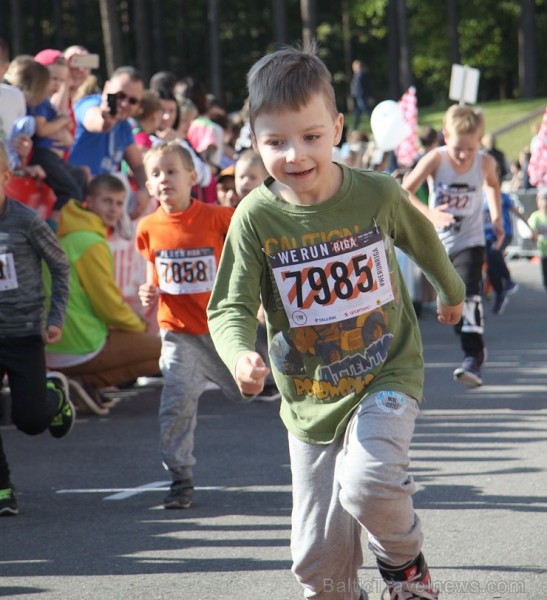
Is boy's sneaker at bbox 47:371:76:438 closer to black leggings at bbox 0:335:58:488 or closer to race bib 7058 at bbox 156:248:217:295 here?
black leggings at bbox 0:335:58:488

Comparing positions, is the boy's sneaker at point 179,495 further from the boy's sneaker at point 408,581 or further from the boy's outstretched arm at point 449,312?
the boy's sneaker at point 408,581

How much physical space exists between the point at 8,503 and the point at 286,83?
347cm

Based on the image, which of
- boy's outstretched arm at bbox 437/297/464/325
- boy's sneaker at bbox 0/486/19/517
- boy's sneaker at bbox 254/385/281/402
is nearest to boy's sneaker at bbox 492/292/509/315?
boy's sneaker at bbox 254/385/281/402

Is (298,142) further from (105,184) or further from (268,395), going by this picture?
(268,395)

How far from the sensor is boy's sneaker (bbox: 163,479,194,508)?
6953mm

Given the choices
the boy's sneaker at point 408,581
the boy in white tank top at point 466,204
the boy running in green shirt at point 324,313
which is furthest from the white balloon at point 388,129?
the boy's sneaker at point 408,581

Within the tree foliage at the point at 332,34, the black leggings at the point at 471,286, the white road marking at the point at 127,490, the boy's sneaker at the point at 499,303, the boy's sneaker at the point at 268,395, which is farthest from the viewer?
the tree foliage at the point at 332,34

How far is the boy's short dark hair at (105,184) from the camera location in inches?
411

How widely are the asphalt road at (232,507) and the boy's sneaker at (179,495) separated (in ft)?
0.23

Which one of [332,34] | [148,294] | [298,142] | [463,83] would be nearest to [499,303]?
[463,83]

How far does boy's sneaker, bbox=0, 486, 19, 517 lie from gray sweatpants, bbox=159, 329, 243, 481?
31.2 inches

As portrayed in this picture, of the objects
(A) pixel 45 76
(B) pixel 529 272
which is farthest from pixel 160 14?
(A) pixel 45 76

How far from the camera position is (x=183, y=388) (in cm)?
704

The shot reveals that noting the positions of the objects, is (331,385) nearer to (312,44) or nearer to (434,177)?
(312,44)
